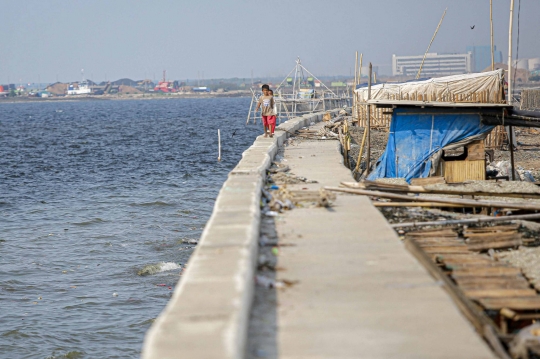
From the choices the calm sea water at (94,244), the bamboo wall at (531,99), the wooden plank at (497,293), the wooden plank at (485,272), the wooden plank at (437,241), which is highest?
the bamboo wall at (531,99)

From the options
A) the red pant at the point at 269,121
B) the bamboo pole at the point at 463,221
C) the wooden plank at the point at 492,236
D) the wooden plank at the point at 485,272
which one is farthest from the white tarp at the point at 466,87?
the wooden plank at the point at 485,272

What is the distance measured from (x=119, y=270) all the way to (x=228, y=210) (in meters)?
7.44

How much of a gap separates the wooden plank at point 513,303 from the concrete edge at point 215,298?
6.73 feet

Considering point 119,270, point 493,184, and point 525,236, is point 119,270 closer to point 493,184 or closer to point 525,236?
point 493,184

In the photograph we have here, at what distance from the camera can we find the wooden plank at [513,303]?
237 inches

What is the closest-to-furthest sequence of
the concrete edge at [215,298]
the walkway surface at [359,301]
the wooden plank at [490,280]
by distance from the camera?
the concrete edge at [215,298] → the walkway surface at [359,301] → the wooden plank at [490,280]

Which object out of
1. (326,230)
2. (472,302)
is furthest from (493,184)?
(472,302)

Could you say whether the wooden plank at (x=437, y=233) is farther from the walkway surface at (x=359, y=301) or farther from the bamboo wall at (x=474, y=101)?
the bamboo wall at (x=474, y=101)

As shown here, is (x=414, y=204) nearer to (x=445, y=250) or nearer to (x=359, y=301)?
(x=445, y=250)

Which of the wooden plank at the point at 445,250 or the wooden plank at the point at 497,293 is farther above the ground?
the wooden plank at the point at 445,250

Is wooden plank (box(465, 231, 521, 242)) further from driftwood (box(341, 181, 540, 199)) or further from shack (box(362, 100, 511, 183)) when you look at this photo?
shack (box(362, 100, 511, 183))

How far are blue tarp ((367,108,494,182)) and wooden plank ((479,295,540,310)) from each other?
9700 mm

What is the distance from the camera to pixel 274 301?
19.1 feet

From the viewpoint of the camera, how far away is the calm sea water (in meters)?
11.7
